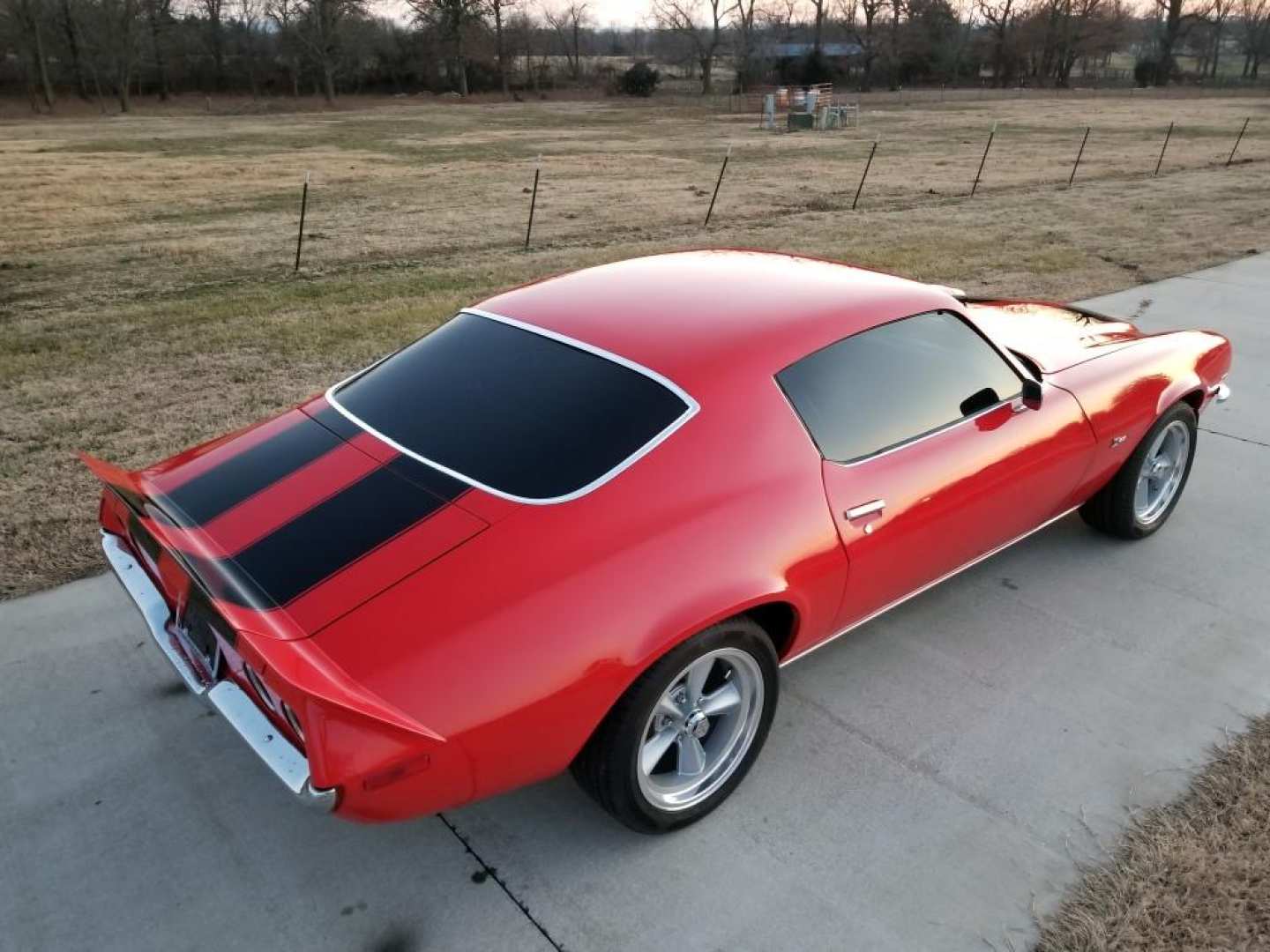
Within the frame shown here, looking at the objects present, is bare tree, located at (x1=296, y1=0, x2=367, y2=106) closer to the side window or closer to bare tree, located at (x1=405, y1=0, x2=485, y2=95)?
bare tree, located at (x1=405, y1=0, x2=485, y2=95)

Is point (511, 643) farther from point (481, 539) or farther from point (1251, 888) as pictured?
point (1251, 888)

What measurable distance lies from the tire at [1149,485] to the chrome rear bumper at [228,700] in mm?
3506

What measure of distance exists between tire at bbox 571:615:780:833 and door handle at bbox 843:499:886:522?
0.46 meters

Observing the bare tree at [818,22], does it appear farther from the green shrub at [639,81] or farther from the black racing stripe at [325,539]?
the black racing stripe at [325,539]

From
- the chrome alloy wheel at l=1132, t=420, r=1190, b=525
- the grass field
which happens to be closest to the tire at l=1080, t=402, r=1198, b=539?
the chrome alloy wheel at l=1132, t=420, r=1190, b=525

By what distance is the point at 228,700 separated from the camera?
231 centimetres

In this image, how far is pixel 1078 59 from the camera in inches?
2842

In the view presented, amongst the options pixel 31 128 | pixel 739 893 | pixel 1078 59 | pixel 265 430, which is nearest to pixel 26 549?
pixel 265 430

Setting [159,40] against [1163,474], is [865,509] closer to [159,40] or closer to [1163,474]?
[1163,474]

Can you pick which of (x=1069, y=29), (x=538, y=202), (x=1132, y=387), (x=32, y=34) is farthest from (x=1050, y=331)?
(x=1069, y=29)

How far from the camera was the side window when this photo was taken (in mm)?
2859

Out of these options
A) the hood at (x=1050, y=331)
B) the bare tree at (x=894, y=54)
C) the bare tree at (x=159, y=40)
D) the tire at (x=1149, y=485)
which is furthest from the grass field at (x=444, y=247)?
the bare tree at (x=894, y=54)

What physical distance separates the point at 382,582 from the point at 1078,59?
85010 mm

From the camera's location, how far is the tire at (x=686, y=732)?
2367mm
